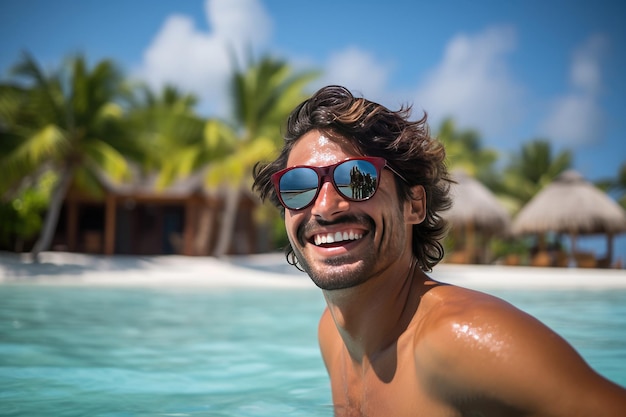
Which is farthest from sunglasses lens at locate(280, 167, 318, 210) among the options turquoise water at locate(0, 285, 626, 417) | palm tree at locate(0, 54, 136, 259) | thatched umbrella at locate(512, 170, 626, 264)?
thatched umbrella at locate(512, 170, 626, 264)

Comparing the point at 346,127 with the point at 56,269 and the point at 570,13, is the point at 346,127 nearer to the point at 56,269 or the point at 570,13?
the point at 56,269

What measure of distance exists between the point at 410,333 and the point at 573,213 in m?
22.9

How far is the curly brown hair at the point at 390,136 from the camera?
75.8 inches

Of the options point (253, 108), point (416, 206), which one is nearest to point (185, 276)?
point (253, 108)

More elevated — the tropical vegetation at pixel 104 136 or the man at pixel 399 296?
the tropical vegetation at pixel 104 136

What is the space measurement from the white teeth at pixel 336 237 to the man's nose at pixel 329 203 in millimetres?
57

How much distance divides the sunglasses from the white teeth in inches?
4.1

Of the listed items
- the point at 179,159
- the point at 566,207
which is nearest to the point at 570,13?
the point at 566,207

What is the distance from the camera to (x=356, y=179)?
180cm

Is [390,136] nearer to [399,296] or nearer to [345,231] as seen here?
[345,231]

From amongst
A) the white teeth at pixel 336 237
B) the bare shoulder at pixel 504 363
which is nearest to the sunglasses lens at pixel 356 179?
Result: the white teeth at pixel 336 237

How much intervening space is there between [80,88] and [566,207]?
17.5 meters

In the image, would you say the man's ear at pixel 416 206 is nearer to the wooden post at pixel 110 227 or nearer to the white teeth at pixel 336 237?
the white teeth at pixel 336 237

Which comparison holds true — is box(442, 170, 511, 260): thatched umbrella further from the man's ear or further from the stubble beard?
the stubble beard
